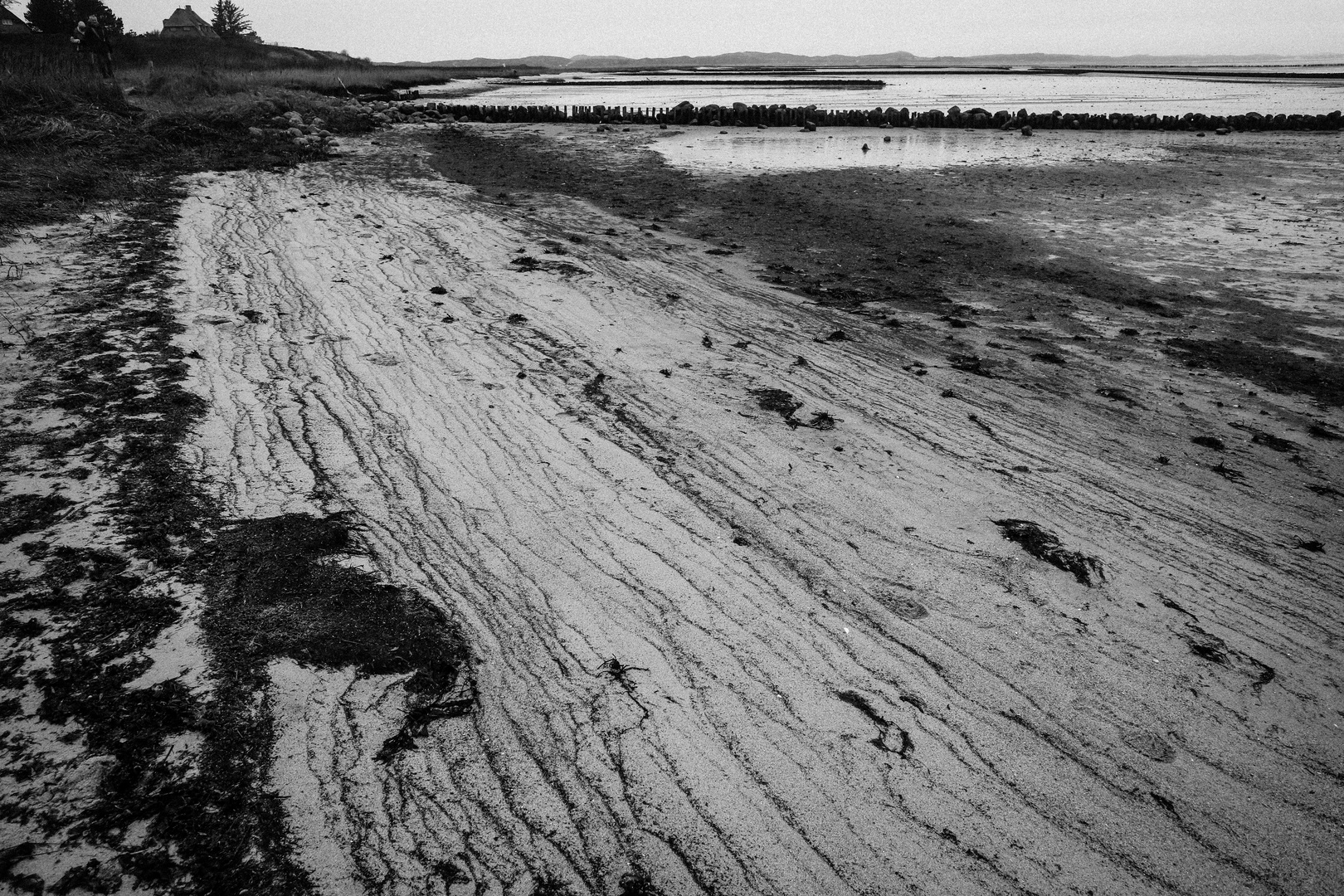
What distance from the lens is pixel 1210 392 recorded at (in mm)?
5375

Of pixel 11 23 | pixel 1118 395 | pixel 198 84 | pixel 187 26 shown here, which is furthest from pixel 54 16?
pixel 1118 395

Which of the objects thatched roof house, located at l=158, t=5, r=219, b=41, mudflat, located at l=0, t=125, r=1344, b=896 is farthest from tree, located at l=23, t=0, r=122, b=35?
mudflat, located at l=0, t=125, r=1344, b=896

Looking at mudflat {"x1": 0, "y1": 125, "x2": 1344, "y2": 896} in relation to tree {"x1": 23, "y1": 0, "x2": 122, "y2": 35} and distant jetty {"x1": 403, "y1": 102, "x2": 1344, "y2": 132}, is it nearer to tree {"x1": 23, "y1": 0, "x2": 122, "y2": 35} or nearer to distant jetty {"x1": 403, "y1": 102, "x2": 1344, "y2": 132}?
distant jetty {"x1": 403, "y1": 102, "x2": 1344, "y2": 132}

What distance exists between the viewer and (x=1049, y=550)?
142 inches

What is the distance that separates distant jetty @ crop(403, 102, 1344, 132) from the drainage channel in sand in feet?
78.5

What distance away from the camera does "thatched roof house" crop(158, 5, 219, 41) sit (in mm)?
55225

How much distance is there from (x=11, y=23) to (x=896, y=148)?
61.2 metres

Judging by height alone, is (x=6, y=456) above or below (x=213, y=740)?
above

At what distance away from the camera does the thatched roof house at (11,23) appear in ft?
137

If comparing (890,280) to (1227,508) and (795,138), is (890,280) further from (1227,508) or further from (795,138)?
(795,138)

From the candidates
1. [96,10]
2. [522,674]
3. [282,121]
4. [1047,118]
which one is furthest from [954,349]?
[96,10]

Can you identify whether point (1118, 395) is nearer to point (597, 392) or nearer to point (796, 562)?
point (796, 562)

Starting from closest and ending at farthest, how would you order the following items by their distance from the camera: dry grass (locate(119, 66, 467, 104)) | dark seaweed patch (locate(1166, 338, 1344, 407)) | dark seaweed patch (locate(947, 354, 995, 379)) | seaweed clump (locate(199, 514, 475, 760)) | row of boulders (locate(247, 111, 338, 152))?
seaweed clump (locate(199, 514, 475, 760)), dark seaweed patch (locate(1166, 338, 1344, 407)), dark seaweed patch (locate(947, 354, 995, 379)), row of boulders (locate(247, 111, 338, 152)), dry grass (locate(119, 66, 467, 104))

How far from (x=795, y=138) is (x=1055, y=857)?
2317 cm
